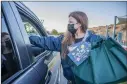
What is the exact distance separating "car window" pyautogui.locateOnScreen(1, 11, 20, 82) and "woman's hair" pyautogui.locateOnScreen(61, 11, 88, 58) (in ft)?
3.11

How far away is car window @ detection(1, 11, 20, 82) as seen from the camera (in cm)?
162

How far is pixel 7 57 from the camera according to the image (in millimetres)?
1709

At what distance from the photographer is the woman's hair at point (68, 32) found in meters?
2.73

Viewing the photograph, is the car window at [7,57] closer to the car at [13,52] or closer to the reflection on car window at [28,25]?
the car at [13,52]

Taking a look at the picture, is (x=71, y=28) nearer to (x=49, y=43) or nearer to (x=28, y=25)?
(x=49, y=43)

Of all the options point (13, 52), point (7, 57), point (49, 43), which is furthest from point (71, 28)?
point (7, 57)

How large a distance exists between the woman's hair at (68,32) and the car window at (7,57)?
0.95 m

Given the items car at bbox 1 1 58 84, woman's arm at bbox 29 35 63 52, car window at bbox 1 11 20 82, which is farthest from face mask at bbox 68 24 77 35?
car window at bbox 1 11 20 82

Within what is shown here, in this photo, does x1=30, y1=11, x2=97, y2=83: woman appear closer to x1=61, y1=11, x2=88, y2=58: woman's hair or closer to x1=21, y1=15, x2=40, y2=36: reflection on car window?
x1=61, y1=11, x2=88, y2=58: woman's hair

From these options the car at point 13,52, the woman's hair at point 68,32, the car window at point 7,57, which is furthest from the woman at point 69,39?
the car window at point 7,57

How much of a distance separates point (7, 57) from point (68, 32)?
1.22m

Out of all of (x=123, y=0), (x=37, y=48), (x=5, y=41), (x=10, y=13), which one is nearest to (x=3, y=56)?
(x=5, y=41)

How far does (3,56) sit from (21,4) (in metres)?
0.85

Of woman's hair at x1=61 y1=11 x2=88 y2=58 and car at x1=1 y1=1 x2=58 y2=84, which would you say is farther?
woman's hair at x1=61 y1=11 x2=88 y2=58
